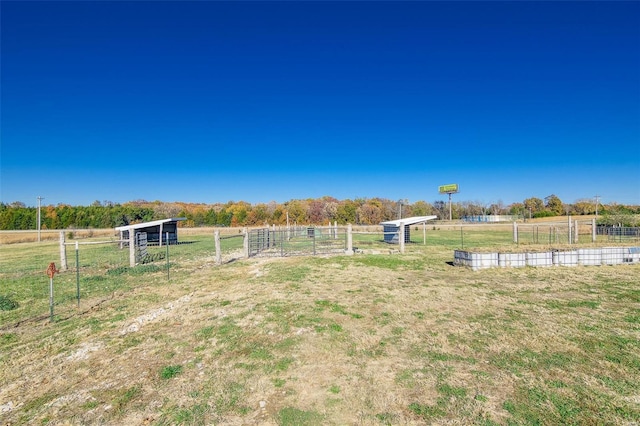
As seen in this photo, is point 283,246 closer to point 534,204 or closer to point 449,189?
point 449,189

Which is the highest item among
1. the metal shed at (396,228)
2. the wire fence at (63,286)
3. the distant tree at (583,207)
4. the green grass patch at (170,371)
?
the distant tree at (583,207)

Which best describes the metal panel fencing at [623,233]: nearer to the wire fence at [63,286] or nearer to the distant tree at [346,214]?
the wire fence at [63,286]

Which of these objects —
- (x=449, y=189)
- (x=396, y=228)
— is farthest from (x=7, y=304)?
(x=449, y=189)

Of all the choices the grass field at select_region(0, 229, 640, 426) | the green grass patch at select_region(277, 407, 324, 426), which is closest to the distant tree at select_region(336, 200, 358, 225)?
the grass field at select_region(0, 229, 640, 426)

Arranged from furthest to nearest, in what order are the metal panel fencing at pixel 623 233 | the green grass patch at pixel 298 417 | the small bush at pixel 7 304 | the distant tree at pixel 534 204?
the distant tree at pixel 534 204, the metal panel fencing at pixel 623 233, the small bush at pixel 7 304, the green grass patch at pixel 298 417

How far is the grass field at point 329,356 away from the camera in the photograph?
359 centimetres

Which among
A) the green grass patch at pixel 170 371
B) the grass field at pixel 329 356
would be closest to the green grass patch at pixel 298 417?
the grass field at pixel 329 356

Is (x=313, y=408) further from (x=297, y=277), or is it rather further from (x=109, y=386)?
(x=297, y=277)

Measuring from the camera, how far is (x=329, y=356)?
4.93m

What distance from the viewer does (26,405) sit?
12.7ft

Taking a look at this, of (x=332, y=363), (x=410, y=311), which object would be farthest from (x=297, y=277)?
(x=332, y=363)

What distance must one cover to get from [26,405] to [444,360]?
5.22m

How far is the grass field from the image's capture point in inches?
141

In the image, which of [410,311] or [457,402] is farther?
[410,311]
